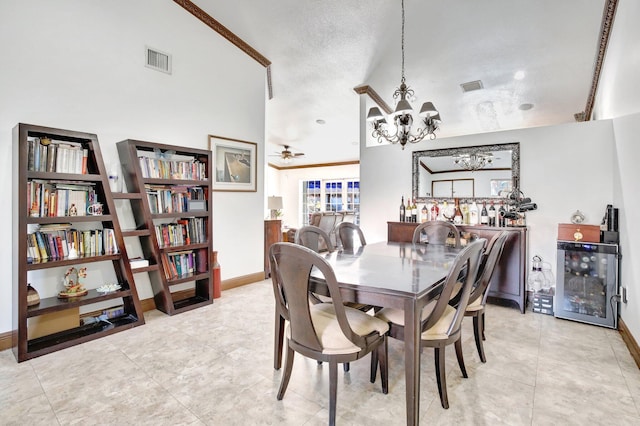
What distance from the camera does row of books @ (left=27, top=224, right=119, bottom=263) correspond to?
2.46 meters

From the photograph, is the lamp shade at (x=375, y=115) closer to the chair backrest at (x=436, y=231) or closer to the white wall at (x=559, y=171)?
the chair backrest at (x=436, y=231)

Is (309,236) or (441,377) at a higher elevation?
(309,236)

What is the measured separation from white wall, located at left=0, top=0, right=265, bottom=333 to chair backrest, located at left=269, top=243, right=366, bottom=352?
247cm

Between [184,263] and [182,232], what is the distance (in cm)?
35

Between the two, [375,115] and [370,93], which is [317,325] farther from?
[370,93]

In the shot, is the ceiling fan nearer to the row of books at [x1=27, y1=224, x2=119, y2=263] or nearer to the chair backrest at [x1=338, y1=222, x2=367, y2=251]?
the chair backrest at [x1=338, y1=222, x2=367, y2=251]

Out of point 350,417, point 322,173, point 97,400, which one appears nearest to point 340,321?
point 350,417

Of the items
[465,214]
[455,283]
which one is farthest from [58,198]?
[465,214]

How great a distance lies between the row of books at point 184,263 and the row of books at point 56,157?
1151mm

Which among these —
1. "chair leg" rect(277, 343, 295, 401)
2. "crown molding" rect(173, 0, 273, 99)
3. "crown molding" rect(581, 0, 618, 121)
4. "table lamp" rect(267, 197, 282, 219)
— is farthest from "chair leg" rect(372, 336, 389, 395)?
"table lamp" rect(267, 197, 282, 219)

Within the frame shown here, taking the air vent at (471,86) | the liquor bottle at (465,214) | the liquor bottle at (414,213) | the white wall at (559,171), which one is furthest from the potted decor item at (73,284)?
the air vent at (471,86)

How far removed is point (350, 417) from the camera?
1.66m

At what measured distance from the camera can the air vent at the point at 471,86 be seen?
460 centimetres

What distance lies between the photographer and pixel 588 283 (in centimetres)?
300
